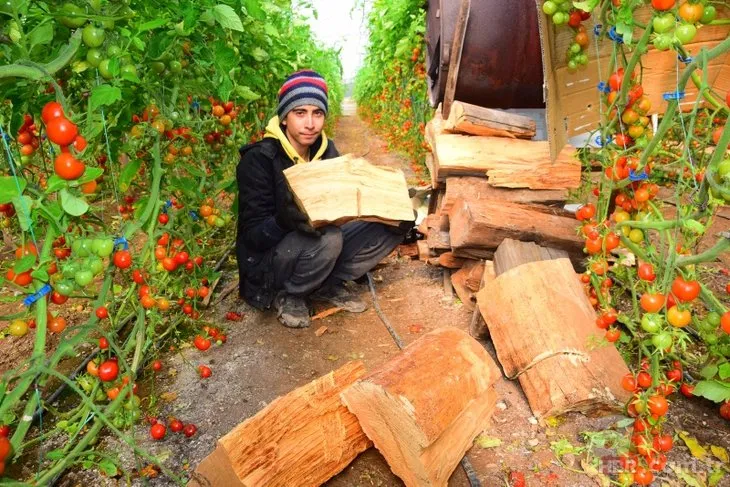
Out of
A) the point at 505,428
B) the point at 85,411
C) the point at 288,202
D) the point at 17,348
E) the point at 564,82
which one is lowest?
the point at 17,348

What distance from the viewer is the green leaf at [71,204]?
48.6 inches

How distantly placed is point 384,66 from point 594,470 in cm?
812

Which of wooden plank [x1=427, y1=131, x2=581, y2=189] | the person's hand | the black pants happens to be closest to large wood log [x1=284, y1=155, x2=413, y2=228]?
the person's hand

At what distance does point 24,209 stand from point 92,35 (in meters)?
0.53

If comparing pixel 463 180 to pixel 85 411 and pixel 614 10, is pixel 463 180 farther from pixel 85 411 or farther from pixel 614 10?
pixel 85 411

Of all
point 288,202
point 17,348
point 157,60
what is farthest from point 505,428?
point 17,348

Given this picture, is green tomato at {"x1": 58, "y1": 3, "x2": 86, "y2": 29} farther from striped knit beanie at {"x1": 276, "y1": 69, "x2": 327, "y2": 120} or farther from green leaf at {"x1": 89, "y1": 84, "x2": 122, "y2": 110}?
striped knit beanie at {"x1": 276, "y1": 69, "x2": 327, "y2": 120}

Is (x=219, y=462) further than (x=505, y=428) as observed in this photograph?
No

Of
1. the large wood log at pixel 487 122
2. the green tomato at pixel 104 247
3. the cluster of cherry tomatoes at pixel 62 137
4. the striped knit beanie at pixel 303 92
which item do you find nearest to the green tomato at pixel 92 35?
the cluster of cherry tomatoes at pixel 62 137

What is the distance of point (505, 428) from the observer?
2.06 meters

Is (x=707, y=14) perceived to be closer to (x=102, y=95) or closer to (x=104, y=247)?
(x=102, y=95)

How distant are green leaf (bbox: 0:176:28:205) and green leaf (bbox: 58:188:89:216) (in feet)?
0.32

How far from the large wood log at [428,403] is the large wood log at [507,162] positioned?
63.5 inches

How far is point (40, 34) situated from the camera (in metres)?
1.25
